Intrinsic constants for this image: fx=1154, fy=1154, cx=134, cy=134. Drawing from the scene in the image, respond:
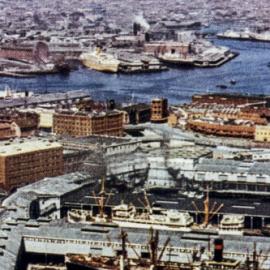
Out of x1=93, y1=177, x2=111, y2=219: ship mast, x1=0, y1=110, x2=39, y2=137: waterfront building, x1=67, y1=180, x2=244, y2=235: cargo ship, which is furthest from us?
x1=0, y1=110, x2=39, y2=137: waterfront building

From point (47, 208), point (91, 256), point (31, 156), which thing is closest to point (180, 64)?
point (31, 156)

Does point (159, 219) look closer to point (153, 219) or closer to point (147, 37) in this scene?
point (153, 219)

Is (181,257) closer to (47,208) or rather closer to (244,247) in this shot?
(244,247)

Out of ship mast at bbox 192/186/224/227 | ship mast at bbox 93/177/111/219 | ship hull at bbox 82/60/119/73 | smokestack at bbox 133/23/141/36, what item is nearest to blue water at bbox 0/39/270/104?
ship hull at bbox 82/60/119/73

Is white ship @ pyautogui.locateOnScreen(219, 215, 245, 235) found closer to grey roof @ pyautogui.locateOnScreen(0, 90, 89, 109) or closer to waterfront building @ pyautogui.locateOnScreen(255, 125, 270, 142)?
waterfront building @ pyautogui.locateOnScreen(255, 125, 270, 142)

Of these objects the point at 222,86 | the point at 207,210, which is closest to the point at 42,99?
the point at 222,86

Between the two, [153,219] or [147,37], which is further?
[147,37]
